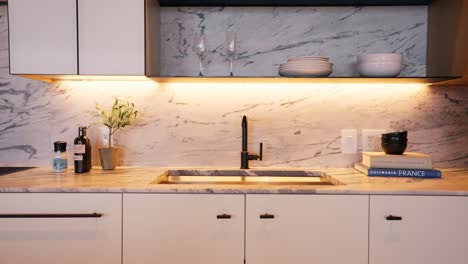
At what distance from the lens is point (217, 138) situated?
2133mm

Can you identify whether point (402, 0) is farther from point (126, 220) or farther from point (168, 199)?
point (126, 220)

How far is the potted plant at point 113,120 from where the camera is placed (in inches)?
76.9

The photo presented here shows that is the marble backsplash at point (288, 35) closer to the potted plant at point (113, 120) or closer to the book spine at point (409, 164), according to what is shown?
the potted plant at point (113, 120)

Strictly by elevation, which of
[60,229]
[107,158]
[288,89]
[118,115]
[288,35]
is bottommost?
[60,229]

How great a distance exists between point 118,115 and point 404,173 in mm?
1516

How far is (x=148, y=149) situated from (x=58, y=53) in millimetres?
700

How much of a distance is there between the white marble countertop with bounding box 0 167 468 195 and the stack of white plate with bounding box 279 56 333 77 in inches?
20.8

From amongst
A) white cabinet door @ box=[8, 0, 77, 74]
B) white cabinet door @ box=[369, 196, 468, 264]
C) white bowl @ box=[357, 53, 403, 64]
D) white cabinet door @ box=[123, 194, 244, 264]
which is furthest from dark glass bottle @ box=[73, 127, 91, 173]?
white bowl @ box=[357, 53, 403, 64]

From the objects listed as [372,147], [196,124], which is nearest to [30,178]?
[196,124]

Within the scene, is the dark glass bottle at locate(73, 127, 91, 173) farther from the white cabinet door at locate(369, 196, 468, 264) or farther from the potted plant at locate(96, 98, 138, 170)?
the white cabinet door at locate(369, 196, 468, 264)

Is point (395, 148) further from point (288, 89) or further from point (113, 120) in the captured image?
point (113, 120)

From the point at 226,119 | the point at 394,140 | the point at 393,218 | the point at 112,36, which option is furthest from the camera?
the point at 226,119

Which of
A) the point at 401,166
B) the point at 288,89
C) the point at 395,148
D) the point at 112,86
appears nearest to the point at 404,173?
the point at 401,166

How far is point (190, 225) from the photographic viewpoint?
151cm
